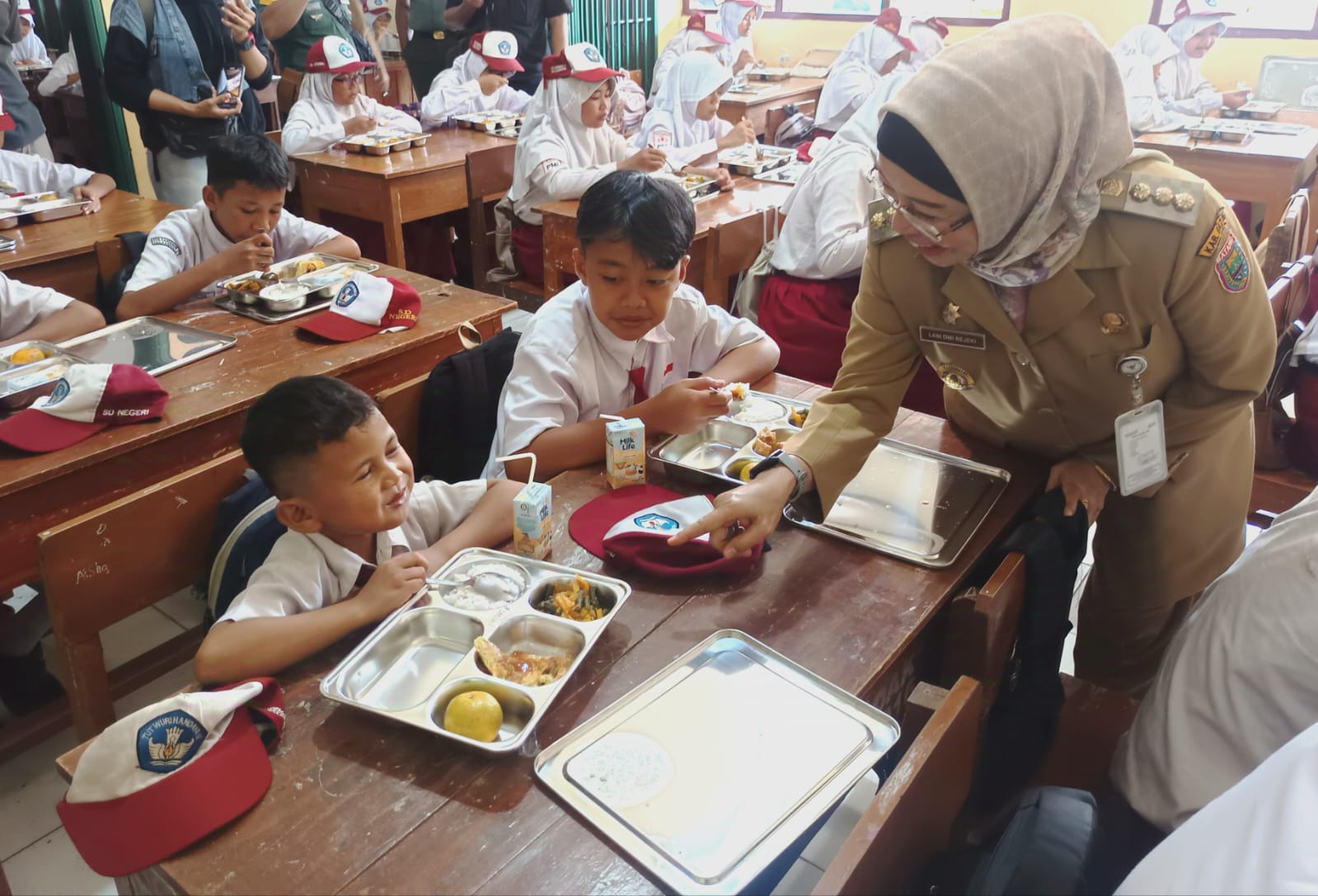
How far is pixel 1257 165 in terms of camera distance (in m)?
4.22

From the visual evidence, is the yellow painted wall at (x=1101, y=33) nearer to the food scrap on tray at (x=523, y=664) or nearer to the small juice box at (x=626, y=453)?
the small juice box at (x=626, y=453)

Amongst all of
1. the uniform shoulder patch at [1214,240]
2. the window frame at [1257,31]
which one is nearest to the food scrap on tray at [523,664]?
the uniform shoulder patch at [1214,240]

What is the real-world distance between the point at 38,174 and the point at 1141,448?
365 centimetres

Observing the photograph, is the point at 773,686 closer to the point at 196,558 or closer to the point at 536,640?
the point at 536,640

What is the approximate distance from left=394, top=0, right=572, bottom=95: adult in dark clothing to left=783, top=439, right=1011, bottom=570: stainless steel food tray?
16.5 feet

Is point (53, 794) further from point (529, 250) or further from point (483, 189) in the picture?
point (483, 189)

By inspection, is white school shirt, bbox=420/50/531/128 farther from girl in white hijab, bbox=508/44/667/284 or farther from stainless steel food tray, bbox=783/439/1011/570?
stainless steel food tray, bbox=783/439/1011/570

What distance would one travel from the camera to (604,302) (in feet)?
5.48

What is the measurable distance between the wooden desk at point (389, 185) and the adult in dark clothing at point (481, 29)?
81.0 inches

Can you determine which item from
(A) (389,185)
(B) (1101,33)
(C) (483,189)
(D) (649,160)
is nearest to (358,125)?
(C) (483,189)

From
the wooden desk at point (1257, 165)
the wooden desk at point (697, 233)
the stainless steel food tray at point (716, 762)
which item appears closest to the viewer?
the stainless steel food tray at point (716, 762)

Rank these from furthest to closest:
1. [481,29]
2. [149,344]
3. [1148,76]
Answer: [481,29] < [1148,76] < [149,344]

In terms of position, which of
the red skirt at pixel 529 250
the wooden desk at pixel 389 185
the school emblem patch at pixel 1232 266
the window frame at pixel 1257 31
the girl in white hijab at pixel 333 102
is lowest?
the red skirt at pixel 529 250

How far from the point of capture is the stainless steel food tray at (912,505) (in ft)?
4.35
